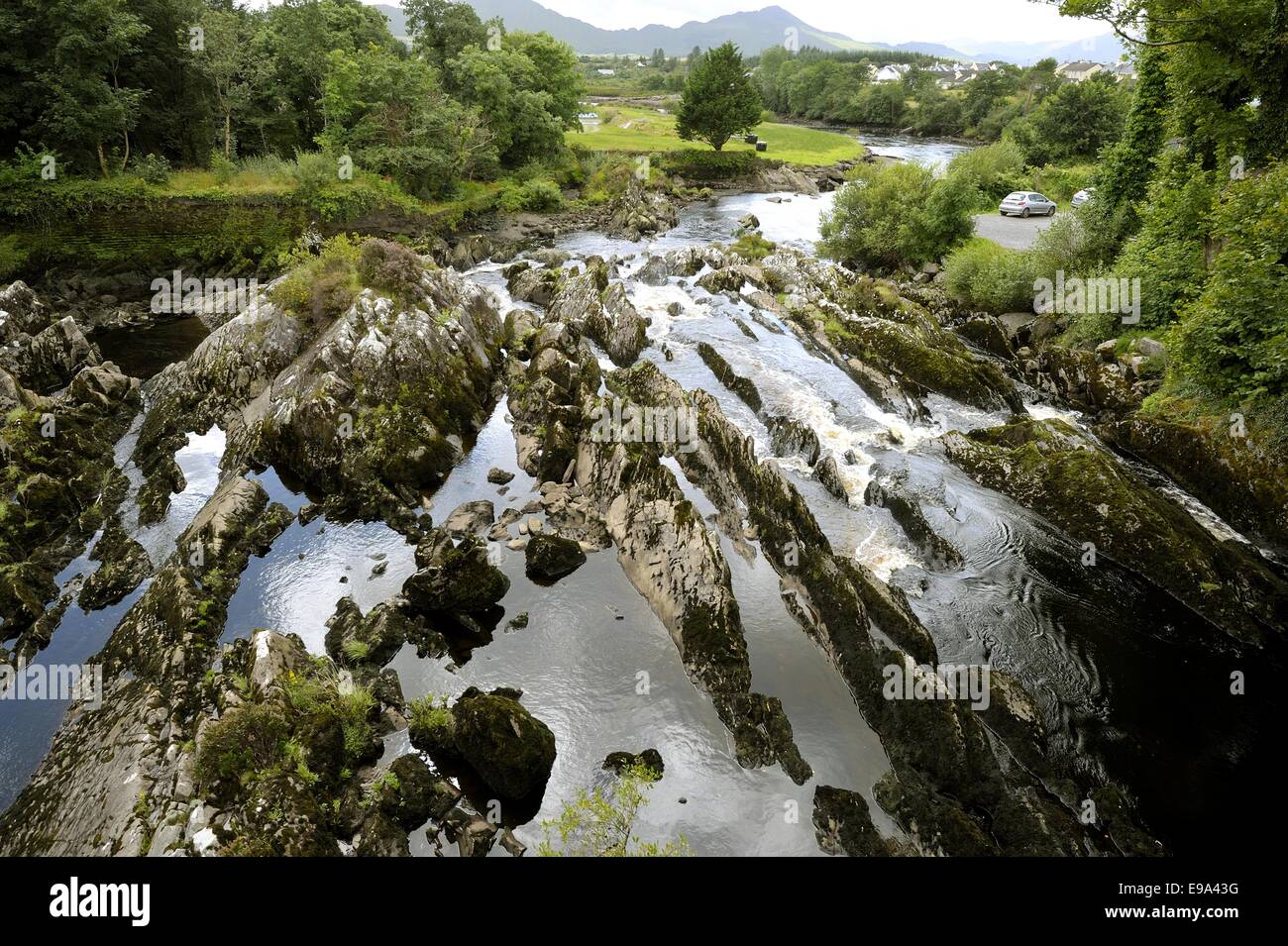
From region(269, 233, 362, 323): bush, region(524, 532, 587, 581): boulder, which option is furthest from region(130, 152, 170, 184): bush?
region(524, 532, 587, 581): boulder

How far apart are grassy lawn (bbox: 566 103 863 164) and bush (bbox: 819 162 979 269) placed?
167 ft

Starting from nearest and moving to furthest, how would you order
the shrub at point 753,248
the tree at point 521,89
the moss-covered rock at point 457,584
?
the moss-covered rock at point 457,584
the shrub at point 753,248
the tree at point 521,89

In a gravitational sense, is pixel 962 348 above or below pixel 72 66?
below

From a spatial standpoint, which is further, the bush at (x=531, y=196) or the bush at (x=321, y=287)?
the bush at (x=531, y=196)

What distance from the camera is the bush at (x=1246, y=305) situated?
19.7m

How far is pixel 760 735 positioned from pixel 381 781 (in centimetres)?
903

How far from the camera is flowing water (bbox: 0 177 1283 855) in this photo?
557 inches

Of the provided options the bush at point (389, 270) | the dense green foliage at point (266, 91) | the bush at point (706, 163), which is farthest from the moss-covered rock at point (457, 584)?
the bush at point (706, 163)

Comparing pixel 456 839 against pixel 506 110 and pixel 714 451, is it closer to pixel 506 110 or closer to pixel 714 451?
pixel 714 451

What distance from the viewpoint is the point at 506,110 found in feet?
221

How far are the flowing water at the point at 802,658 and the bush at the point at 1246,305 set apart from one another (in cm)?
523

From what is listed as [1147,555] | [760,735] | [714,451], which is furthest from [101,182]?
[1147,555]

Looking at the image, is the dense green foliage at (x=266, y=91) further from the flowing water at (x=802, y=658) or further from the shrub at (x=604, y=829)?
the shrub at (x=604, y=829)

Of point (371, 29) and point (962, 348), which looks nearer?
point (962, 348)
